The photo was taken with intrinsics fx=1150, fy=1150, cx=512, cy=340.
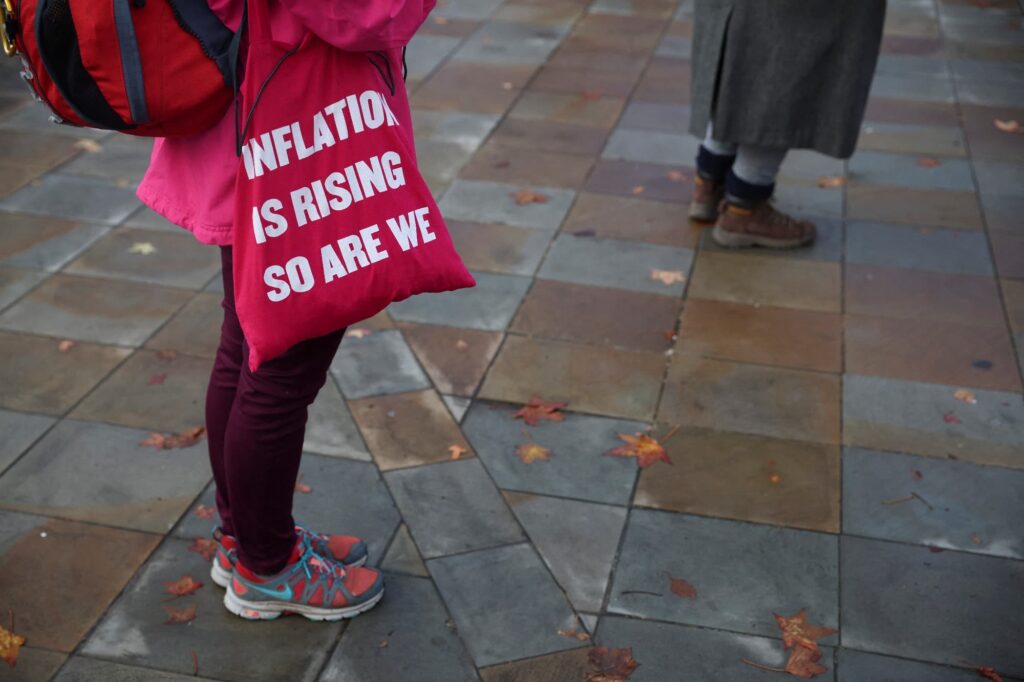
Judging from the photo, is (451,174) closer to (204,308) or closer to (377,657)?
(204,308)

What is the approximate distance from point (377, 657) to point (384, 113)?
1301mm

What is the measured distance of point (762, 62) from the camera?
449 cm

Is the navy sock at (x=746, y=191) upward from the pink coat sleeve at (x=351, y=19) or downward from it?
downward

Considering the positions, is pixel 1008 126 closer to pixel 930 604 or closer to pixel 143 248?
pixel 930 604

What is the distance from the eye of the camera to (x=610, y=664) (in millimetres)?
2725

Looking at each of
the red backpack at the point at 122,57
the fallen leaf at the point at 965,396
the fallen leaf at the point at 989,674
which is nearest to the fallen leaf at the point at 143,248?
the red backpack at the point at 122,57

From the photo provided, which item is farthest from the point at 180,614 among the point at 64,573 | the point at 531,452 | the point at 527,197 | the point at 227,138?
the point at 527,197

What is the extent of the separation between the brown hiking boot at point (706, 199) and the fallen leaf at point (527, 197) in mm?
681

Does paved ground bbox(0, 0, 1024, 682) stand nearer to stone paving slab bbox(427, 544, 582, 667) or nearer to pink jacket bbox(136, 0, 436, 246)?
stone paving slab bbox(427, 544, 582, 667)

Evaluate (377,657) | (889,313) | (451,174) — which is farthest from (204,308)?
(889,313)

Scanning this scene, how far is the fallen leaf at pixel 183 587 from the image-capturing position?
9.61 feet

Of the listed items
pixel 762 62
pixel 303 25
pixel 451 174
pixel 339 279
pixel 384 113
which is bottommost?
pixel 451 174

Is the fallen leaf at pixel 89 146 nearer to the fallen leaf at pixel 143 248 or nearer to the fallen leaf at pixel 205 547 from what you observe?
the fallen leaf at pixel 143 248

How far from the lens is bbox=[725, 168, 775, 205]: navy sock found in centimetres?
479
